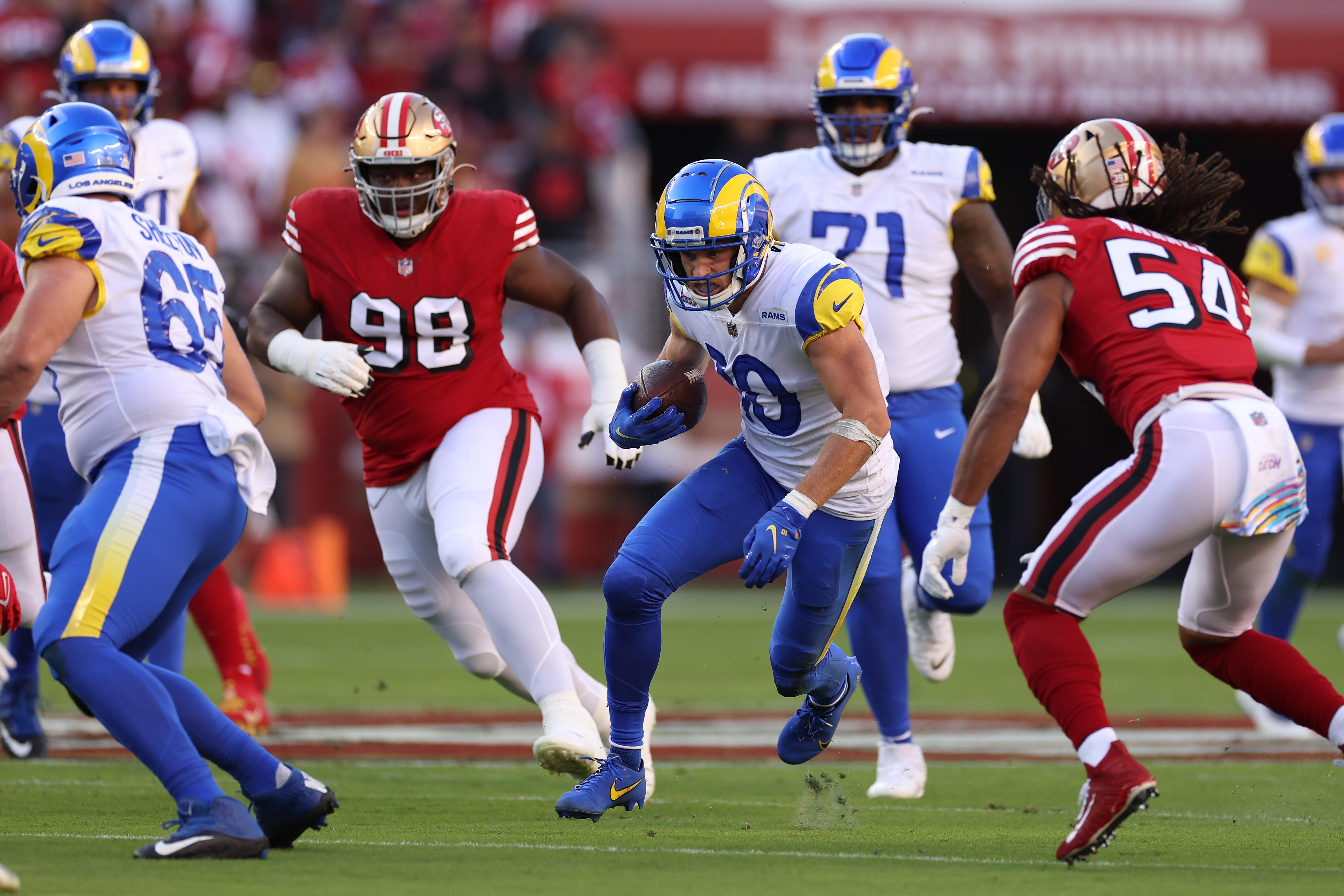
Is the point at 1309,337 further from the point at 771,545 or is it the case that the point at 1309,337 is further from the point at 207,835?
the point at 207,835

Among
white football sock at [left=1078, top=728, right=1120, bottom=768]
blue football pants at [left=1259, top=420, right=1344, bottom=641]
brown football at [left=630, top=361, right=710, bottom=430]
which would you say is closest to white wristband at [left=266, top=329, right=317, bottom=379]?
brown football at [left=630, top=361, right=710, bottom=430]

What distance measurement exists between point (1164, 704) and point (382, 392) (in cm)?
426

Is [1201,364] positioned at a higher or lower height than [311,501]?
higher

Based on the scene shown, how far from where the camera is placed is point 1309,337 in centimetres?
794

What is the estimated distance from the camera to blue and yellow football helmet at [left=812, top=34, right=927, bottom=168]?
18.7ft

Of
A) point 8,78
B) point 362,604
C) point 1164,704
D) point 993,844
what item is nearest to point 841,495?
point 993,844

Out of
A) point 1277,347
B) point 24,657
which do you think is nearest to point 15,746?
point 24,657

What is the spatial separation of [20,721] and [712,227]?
3124 millimetres

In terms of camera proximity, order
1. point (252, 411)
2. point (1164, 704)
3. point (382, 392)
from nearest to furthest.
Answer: point (252, 411), point (382, 392), point (1164, 704)

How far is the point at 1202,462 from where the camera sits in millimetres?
4016

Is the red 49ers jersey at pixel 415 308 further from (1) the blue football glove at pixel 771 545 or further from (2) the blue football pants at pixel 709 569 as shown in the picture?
(1) the blue football glove at pixel 771 545

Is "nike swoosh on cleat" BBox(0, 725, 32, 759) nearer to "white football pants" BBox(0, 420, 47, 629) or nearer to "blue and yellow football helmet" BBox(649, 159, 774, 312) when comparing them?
"white football pants" BBox(0, 420, 47, 629)

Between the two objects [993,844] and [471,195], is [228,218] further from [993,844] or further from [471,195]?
[993,844]

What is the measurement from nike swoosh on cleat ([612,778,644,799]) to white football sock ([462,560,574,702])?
0.27m
